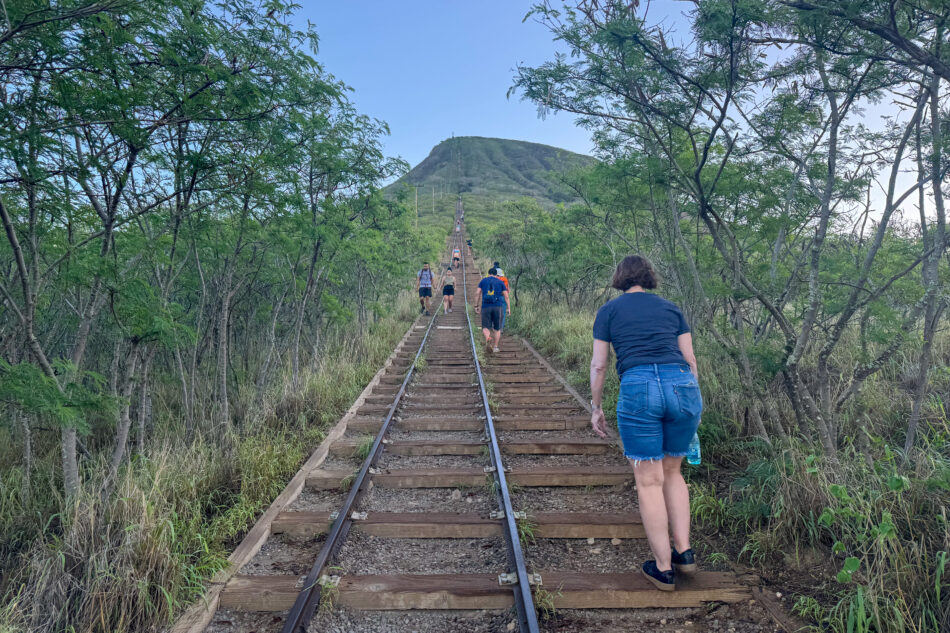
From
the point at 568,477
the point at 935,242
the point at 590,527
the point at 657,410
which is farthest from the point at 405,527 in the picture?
the point at 935,242

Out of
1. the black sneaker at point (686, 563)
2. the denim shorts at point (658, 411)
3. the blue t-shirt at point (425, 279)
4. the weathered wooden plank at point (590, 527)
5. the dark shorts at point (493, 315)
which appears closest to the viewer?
the denim shorts at point (658, 411)

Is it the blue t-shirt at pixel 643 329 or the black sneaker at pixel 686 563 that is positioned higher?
the blue t-shirt at pixel 643 329

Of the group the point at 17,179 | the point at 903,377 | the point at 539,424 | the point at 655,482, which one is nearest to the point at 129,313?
the point at 17,179

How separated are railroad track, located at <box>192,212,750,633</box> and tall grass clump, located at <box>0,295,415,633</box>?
12.4 inches

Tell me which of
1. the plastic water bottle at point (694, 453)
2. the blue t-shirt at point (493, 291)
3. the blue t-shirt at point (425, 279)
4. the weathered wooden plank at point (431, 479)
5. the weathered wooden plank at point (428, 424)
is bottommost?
the weathered wooden plank at point (431, 479)

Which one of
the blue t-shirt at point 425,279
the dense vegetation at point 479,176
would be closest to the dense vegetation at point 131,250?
the blue t-shirt at point 425,279

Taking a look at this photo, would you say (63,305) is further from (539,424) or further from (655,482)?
(655,482)

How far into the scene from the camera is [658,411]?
2.99 meters

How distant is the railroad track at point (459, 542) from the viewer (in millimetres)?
3000

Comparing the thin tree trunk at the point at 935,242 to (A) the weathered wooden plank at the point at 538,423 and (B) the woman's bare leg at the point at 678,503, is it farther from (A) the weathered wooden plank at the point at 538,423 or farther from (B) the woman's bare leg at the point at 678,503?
(A) the weathered wooden plank at the point at 538,423

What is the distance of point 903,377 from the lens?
634 centimetres

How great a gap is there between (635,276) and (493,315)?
26.2 feet

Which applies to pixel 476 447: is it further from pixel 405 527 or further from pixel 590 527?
pixel 590 527

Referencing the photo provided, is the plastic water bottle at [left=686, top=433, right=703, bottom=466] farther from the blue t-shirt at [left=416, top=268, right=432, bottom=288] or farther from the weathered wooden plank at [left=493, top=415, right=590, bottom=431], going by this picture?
the blue t-shirt at [left=416, top=268, right=432, bottom=288]
